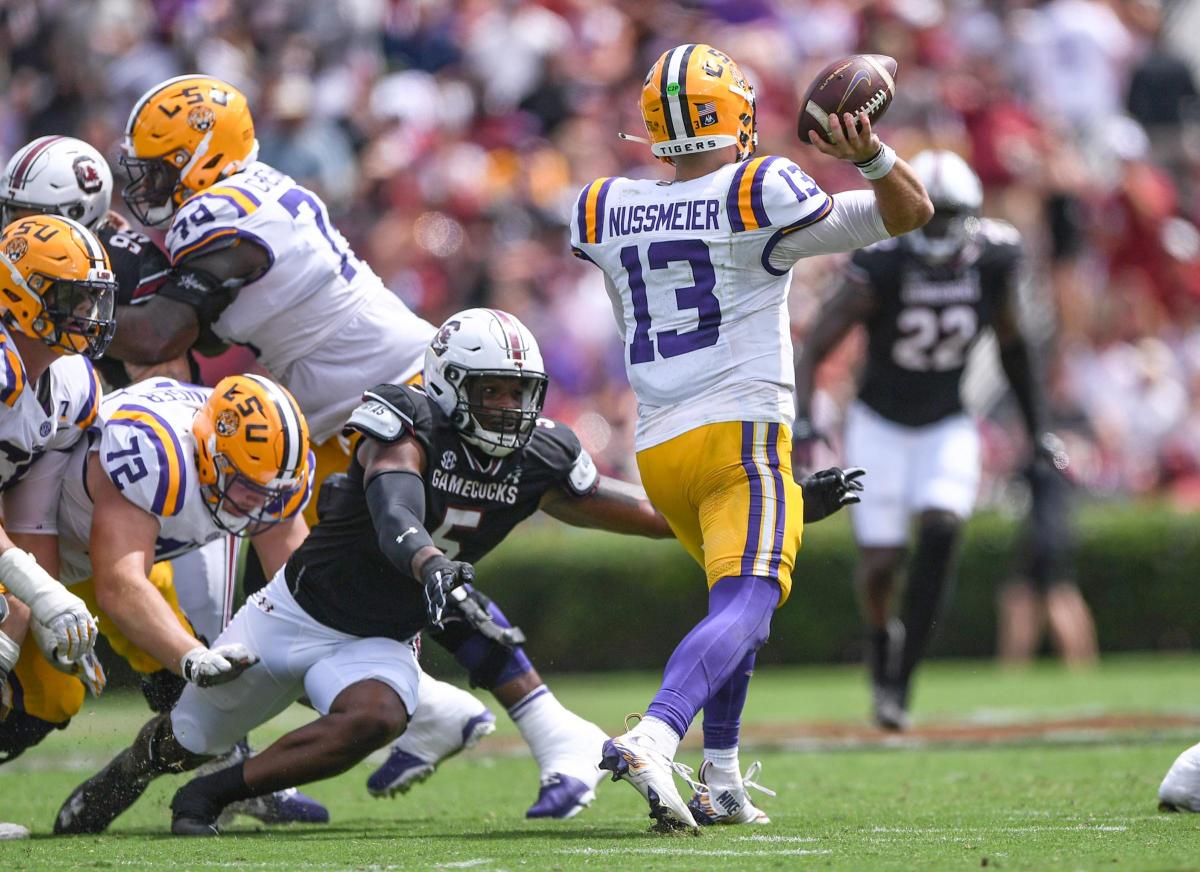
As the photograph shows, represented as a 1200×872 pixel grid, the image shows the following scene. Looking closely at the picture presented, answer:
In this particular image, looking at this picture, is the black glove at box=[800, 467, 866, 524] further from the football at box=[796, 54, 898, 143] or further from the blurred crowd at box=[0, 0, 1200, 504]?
the blurred crowd at box=[0, 0, 1200, 504]

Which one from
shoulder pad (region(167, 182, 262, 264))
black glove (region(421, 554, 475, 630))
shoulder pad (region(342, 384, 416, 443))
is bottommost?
black glove (region(421, 554, 475, 630))

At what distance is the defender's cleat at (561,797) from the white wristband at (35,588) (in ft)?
4.96

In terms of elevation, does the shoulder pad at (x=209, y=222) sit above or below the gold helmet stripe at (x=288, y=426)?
above

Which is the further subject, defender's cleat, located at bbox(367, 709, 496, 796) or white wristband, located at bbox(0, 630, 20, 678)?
defender's cleat, located at bbox(367, 709, 496, 796)

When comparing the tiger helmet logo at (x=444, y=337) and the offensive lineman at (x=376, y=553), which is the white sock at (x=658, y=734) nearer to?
the offensive lineman at (x=376, y=553)

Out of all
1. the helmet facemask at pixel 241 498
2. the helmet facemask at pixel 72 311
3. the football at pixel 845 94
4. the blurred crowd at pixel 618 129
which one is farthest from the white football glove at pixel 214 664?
the blurred crowd at pixel 618 129

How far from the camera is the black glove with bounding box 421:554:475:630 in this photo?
4441mm

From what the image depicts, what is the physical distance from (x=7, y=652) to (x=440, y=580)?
53.2 inches

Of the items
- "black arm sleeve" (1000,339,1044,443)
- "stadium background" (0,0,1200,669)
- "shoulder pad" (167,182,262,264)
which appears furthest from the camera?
"stadium background" (0,0,1200,669)

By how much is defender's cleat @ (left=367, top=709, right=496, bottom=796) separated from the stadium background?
5.71m

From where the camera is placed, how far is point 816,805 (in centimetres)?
548

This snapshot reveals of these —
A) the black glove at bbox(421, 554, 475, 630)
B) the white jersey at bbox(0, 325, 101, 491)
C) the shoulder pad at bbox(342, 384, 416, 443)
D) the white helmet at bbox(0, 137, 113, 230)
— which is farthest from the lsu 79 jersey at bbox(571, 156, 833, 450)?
the white helmet at bbox(0, 137, 113, 230)

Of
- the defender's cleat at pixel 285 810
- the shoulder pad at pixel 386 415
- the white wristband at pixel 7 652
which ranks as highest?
the shoulder pad at pixel 386 415

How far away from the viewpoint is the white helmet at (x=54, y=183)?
6062mm
